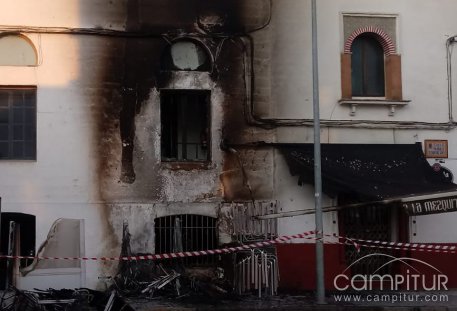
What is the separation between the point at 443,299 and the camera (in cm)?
1386

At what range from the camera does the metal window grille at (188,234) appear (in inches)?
576

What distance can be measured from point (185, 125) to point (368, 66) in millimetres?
4465

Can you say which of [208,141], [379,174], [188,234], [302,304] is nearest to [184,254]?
[188,234]

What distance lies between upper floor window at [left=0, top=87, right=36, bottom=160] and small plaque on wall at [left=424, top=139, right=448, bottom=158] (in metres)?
8.72

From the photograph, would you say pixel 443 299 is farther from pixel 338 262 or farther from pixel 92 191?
pixel 92 191

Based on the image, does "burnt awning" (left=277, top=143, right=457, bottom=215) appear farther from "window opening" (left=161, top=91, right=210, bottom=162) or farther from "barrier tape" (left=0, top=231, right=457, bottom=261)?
"window opening" (left=161, top=91, right=210, bottom=162)

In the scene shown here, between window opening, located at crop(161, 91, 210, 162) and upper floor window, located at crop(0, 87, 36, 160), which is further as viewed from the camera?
window opening, located at crop(161, 91, 210, 162)

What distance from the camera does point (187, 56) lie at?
1512cm

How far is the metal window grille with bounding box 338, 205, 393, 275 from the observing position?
15.2 metres

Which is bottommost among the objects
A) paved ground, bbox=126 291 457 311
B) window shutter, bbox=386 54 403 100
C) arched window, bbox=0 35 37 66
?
paved ground, bbox=126 291 457 311

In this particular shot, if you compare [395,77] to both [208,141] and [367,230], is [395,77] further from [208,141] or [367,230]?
[208,141]

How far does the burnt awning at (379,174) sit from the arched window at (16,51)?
5.75 meters

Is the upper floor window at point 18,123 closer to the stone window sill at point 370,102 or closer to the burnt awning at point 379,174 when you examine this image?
the burnt awning at point 379,174

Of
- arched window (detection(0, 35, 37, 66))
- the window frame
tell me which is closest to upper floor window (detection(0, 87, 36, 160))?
arched window (detection(0, 35, 37, 66))
